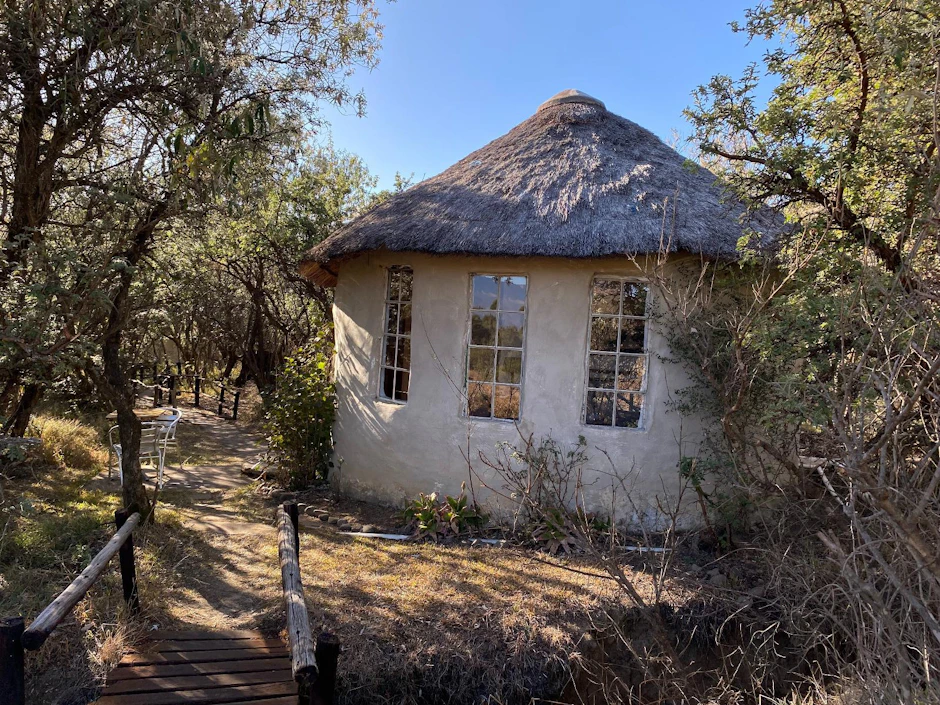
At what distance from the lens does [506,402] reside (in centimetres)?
615

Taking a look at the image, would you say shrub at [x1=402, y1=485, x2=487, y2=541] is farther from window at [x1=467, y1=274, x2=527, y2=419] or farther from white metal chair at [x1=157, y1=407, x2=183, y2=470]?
white metal chair at [x1=157, y1=407, x2=183, y2=470]

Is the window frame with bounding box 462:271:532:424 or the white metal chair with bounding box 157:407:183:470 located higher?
the window frame with bounding box 462:271:532:424

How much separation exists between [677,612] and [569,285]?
3193 millimetres

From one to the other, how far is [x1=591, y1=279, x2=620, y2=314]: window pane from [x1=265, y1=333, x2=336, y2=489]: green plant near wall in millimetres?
3605

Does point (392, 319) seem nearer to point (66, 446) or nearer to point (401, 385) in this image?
point (401, 385)

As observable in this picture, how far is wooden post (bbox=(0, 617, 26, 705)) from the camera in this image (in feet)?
8.31

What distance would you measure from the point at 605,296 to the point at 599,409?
1.21m

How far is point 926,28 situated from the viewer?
3.30m

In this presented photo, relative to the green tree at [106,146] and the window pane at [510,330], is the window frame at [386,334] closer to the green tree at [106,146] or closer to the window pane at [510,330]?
the window pane at [510,330]

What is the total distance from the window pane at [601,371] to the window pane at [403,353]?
2188 mm

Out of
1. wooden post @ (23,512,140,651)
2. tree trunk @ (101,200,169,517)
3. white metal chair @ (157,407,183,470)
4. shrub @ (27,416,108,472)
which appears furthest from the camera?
white metal chair @ (157,407,183,470)

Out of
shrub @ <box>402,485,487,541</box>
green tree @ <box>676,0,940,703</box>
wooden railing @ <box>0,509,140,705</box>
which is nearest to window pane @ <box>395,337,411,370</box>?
shrub @ <box>402,485,487,541</box>

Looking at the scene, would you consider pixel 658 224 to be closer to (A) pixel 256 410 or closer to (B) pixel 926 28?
(B) pixel 926 28

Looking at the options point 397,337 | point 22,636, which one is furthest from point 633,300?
point 22,636
